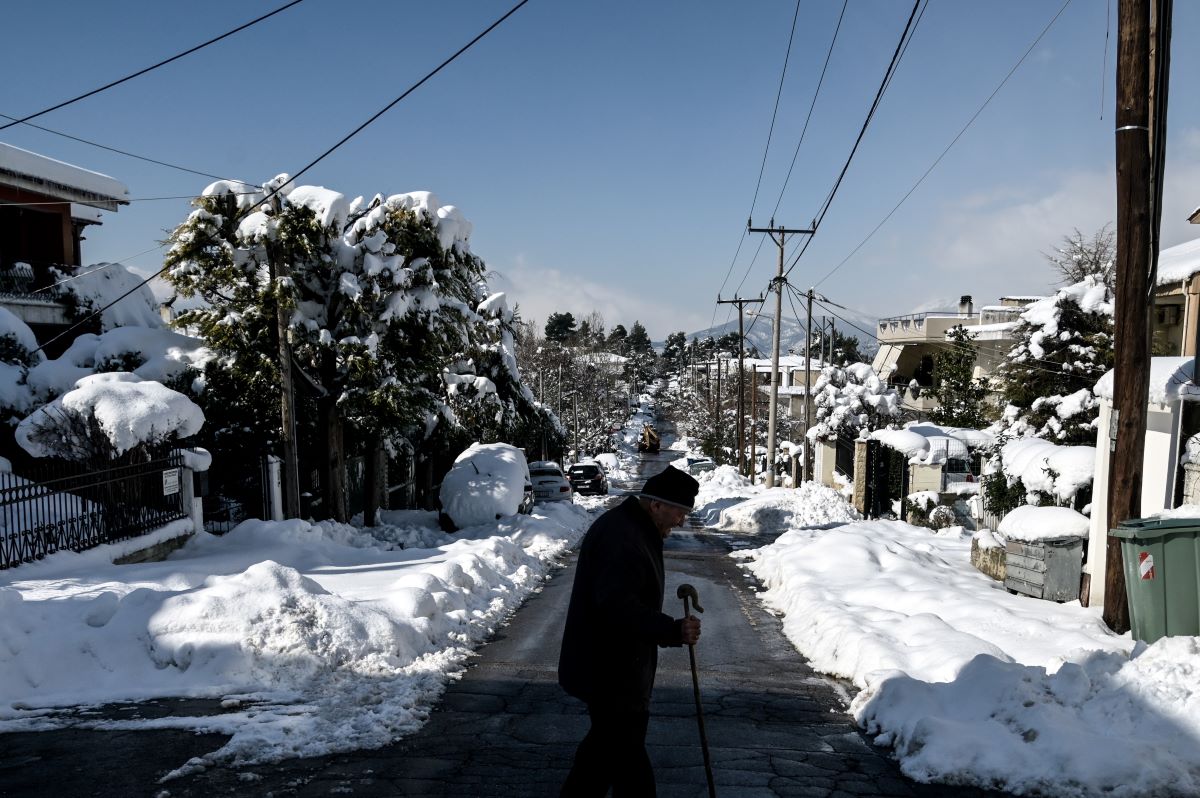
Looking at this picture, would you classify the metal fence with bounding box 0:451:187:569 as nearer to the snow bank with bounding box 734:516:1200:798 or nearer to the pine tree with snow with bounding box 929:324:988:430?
the snow bank with bounding box 734:516:1200:798

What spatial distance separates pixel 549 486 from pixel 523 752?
21624mm

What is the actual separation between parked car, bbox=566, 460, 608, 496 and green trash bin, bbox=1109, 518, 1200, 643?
28.3m

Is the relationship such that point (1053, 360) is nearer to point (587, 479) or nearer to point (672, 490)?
point (672, 490)

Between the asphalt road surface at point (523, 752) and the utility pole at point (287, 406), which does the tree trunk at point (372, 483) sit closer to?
the utility pole at point (287, 406)

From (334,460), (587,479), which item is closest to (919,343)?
(587,479)

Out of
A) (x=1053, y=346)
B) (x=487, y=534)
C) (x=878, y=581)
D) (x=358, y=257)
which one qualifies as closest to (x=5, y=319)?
(x=358, y=257)

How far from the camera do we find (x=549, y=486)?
27.3 metres

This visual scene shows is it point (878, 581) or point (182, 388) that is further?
point (182, 388)

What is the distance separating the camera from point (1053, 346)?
2023cm

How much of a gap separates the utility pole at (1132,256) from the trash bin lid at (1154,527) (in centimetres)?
36

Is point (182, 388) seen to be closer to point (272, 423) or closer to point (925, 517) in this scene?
point (272, 423)

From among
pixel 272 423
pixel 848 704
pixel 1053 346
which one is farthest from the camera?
pixel 1053 346

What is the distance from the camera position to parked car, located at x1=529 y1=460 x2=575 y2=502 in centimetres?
2703

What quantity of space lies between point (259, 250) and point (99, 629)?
11.1 metres
